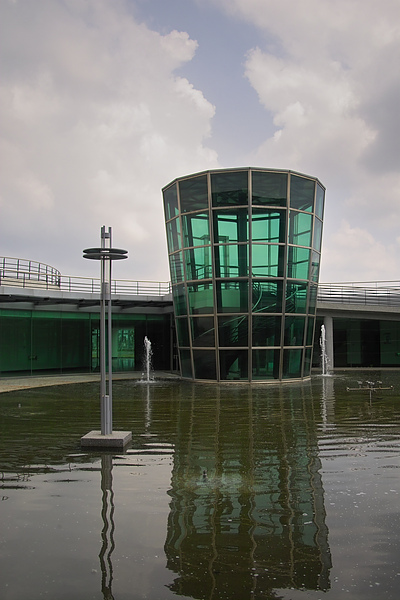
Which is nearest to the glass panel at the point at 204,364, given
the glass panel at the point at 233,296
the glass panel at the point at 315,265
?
the glass panel at the point at 233,296

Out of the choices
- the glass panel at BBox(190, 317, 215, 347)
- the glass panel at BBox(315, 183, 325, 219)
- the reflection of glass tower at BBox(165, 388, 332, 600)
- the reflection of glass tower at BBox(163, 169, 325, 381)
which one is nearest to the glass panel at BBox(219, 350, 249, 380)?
the reflection of glass tower at BBox(163, 169, 325, 381)

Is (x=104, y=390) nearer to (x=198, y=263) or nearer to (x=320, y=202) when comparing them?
(x=198, y=263)

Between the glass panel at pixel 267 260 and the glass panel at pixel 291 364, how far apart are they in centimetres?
401

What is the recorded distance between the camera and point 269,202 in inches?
1016

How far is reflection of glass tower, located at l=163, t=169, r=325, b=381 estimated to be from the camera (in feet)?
84.5

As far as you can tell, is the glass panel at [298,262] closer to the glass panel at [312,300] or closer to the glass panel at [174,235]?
the glass panel at [312,300]

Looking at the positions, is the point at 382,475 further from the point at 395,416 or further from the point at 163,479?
the point at 395,416

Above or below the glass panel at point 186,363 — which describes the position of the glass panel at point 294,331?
above

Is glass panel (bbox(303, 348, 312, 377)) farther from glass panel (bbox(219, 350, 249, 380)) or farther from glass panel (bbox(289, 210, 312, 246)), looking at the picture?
glass panel (bbox(289, 210, 312, 246))

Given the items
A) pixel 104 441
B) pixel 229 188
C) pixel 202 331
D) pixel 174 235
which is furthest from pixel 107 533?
pixel 174 235

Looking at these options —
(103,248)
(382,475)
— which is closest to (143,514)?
(382,475)

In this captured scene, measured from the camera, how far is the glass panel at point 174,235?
27.7 meters

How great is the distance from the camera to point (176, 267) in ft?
92.7

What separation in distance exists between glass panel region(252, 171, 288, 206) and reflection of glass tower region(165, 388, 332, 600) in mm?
15000
